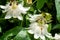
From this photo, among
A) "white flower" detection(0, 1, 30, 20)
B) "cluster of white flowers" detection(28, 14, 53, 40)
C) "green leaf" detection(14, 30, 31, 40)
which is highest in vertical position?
"white flower" detection(0, 1, 30, 20)

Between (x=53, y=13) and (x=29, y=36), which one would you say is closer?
(x=29, y=36)

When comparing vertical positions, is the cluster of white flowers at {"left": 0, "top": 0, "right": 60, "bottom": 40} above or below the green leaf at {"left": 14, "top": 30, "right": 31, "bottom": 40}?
above

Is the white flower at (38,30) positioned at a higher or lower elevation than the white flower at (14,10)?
lower

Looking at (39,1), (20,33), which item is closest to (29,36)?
(20,33)

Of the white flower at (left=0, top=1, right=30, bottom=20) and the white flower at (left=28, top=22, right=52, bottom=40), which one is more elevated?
the white flower at (left=0, top=1, right=30, bottom=20)

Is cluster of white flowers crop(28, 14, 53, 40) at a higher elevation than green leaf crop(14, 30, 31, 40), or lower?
higher

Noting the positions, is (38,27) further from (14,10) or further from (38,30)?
(14,10)

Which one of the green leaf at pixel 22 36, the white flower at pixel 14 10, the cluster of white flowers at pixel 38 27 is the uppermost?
the white flower at pixel 14 10

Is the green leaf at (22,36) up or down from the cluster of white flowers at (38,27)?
down

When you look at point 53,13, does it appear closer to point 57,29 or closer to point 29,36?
point 57,29

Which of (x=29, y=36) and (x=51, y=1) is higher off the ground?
(x=51, y=1)

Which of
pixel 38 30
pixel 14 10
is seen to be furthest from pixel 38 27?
pixel 14 10
